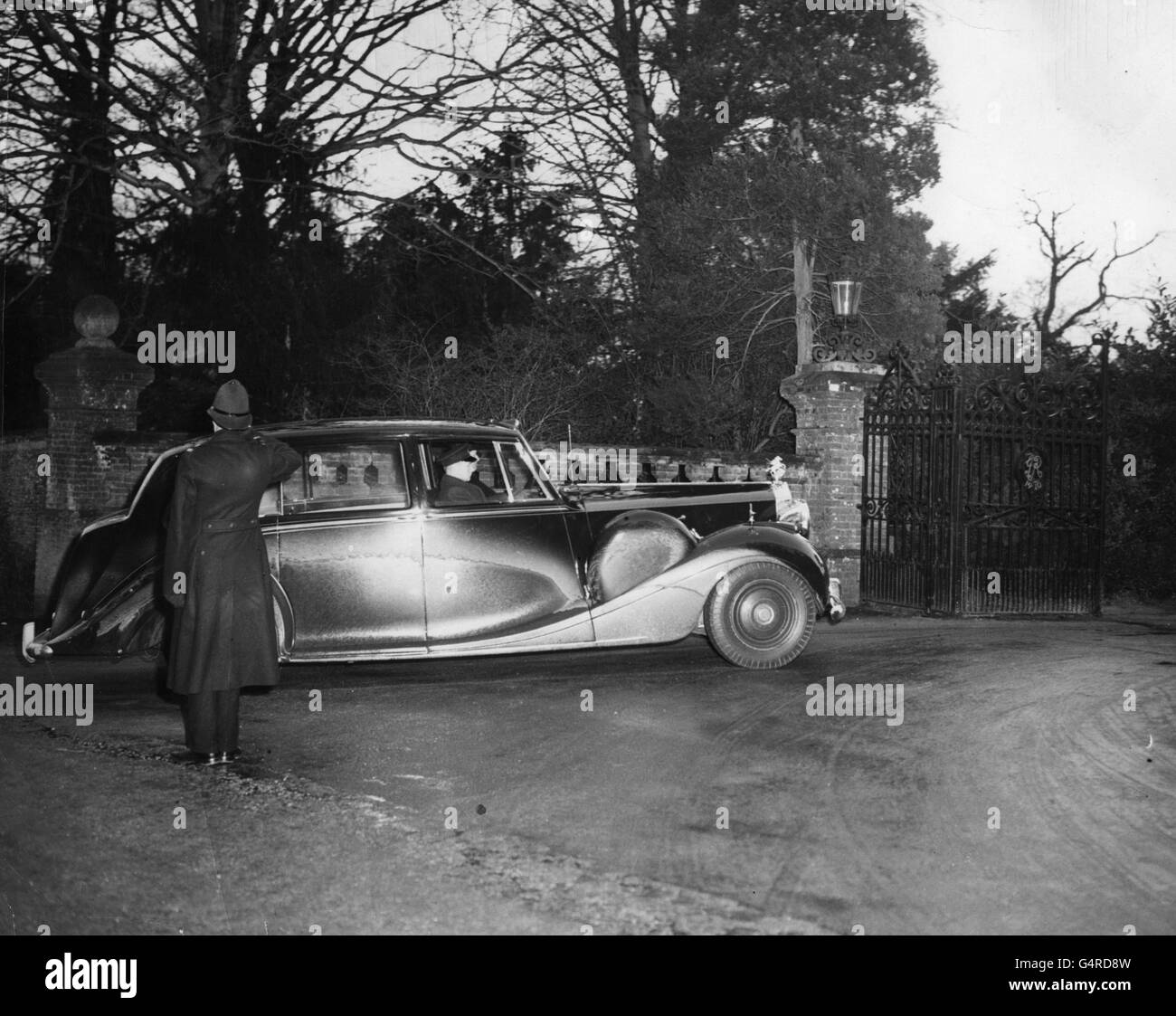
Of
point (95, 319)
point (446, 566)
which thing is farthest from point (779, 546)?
point (95, 319)

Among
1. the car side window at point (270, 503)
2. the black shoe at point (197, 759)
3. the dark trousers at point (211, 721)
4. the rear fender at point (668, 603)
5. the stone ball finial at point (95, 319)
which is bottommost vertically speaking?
the black shoe at point (197, 759)

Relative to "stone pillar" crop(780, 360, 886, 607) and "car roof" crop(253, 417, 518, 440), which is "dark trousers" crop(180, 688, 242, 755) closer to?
"car roof" crop(253, 417, 518, 440)

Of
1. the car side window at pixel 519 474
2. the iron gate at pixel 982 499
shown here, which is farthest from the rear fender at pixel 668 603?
the iron gate at pixel 982 499

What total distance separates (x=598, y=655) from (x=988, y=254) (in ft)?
103

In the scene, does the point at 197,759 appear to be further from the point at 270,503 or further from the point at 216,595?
the point at 270,503

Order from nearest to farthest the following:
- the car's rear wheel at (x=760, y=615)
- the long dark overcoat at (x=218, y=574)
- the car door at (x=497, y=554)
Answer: the long dark overcoat at (x=218, y=574), the car door at (x=497, y=554), the car's rear wheel at (x=760, y=615)

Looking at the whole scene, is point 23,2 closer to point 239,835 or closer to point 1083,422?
point 1083,422

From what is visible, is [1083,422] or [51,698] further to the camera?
[1083,422]

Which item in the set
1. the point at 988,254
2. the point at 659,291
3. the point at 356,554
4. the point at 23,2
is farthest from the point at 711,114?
the point at 988,254

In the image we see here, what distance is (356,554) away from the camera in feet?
26.6

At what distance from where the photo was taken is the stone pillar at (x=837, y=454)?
46.8 feet

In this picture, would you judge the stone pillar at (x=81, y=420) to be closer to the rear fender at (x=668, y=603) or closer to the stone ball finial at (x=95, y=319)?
the stone ball finial at (x=95, y=319)

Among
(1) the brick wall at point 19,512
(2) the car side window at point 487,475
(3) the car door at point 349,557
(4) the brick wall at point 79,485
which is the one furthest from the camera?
(1) the brick wall at point 19,512

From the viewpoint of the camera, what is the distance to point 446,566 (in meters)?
8.23
